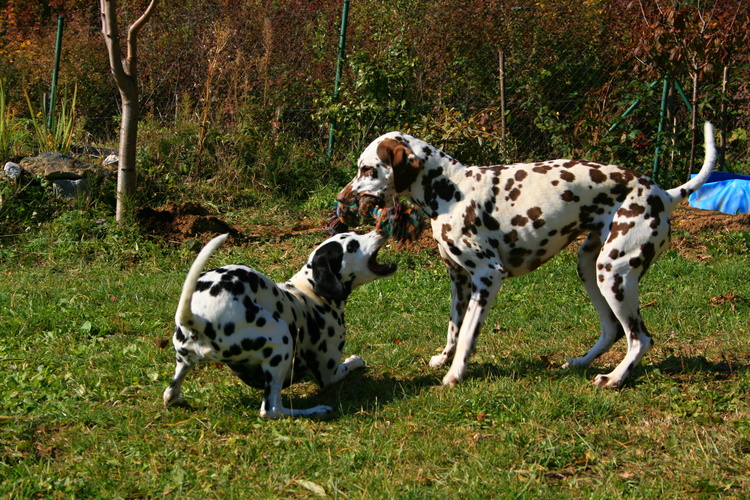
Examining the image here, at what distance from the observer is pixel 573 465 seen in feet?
12.7

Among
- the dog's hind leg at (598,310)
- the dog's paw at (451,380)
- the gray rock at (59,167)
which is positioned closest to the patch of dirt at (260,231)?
the gray rock at (59,167)

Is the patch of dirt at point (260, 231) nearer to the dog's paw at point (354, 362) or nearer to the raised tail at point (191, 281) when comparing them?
the dog's paw at point (354, 362)

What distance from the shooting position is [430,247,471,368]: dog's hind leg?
5.35 m

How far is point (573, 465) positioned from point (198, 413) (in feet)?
7.26

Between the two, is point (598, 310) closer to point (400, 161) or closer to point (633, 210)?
point (633, 210)

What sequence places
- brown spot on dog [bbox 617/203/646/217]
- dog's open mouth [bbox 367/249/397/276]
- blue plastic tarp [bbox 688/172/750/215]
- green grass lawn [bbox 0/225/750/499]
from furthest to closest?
blue plastic tarp [bbox 688/172/750/215]
dog's open mouth [bbox 367/249/397/276]
brown spot on dog [bbox 617/203/646/217]
green grass lawn [bbox 0/225/750/499]

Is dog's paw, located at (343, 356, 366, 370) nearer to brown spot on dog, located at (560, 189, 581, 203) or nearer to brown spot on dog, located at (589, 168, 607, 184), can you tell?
brown spot on dog, located at (560, 189, 581, 203)

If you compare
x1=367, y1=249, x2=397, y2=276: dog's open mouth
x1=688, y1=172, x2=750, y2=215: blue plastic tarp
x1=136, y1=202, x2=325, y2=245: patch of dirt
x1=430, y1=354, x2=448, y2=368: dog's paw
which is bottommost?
x1=136, y1=202, x2=325, y2=245: patch of dirt

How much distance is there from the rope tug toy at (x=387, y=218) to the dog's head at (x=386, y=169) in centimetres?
19

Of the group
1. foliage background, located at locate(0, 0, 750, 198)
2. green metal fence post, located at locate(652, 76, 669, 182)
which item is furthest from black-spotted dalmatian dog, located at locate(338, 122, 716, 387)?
green metal fence post, located at locate(652, 76, 669, 182)

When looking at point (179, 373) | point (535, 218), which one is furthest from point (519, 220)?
point (179, 373)

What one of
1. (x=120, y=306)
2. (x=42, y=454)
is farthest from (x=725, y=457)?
(x=120, y=306)

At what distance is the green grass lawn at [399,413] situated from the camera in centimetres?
372

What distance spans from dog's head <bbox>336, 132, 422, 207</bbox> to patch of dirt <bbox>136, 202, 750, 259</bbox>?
3.52 meters
